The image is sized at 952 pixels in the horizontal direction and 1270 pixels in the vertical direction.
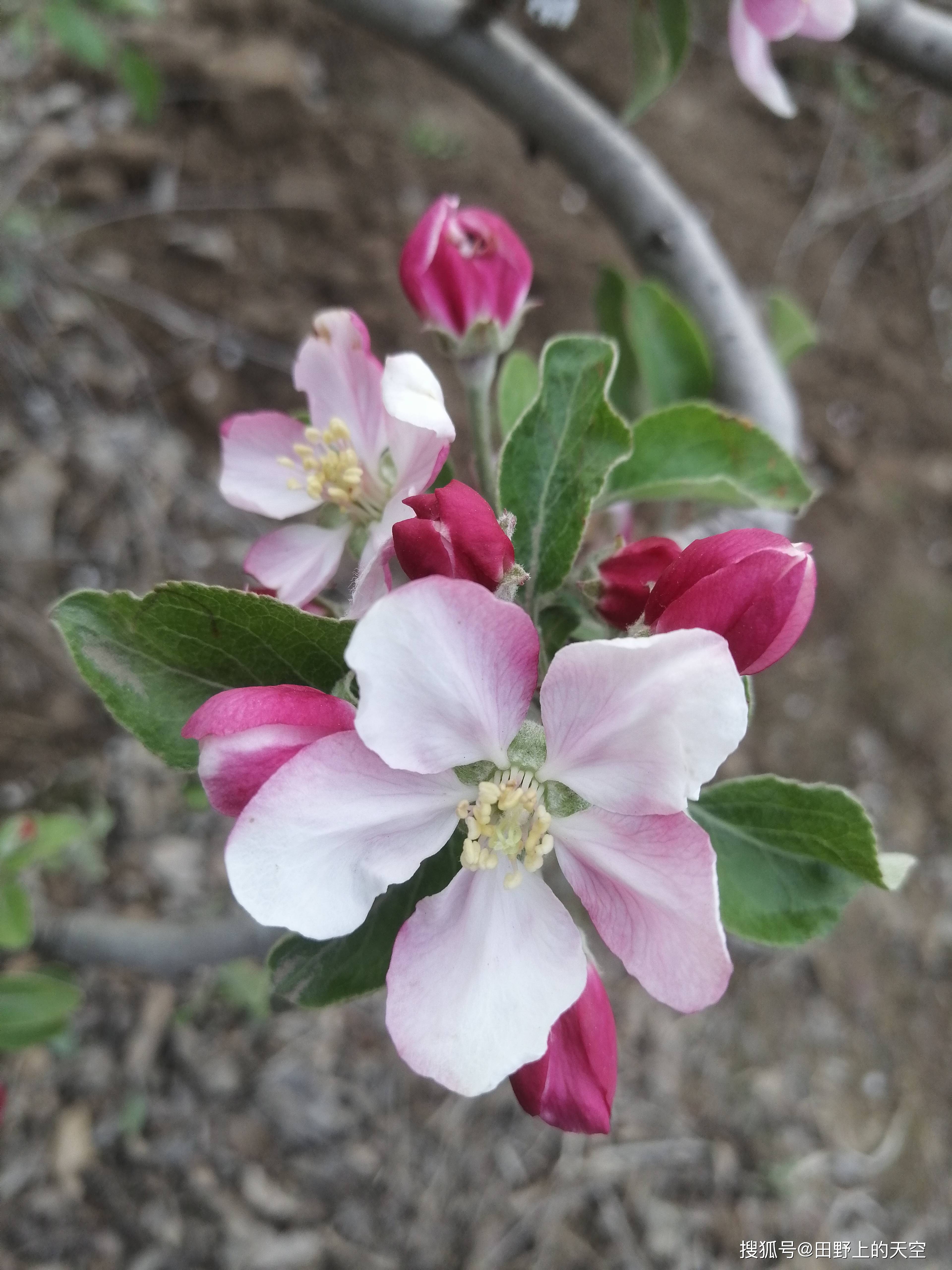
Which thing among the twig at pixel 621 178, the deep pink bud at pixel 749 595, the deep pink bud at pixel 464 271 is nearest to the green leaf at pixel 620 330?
the twig at pixel 621 178

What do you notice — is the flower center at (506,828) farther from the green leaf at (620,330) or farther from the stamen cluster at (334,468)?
the green leaf at (620,330)

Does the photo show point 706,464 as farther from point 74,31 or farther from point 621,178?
point 74,31

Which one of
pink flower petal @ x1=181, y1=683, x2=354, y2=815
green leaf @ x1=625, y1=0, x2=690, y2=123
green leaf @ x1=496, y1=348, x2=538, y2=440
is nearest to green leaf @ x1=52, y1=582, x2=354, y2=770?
pink flower petal @ x1=181, y1=683, x2=354, y2=815

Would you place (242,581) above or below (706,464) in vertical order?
below

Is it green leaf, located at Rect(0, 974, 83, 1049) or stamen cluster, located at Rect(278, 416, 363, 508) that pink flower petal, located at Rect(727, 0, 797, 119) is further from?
green leaf, located at Rect(0, 974, 83, 1049)

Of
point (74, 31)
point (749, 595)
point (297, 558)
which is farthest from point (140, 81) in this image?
point (749, 595)
